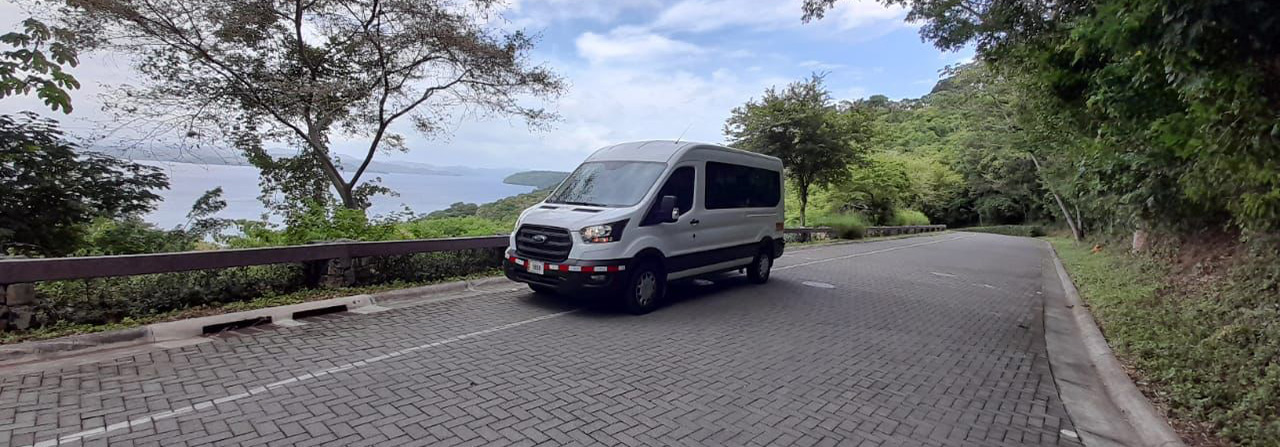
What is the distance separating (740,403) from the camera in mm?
4066

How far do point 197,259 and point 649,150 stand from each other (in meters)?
5.45

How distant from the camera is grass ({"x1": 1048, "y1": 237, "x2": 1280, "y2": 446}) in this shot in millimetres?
3883

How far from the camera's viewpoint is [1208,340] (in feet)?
17.8

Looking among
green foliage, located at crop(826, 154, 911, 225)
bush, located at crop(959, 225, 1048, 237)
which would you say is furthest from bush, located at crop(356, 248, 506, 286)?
bush, located at crop(959, 225, 1048, 237)

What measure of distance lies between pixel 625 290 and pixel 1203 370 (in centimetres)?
547

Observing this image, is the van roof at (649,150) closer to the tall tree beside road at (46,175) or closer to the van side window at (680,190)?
the van side window at (680,190)

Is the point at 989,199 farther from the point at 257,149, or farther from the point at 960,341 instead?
the point at 257,149

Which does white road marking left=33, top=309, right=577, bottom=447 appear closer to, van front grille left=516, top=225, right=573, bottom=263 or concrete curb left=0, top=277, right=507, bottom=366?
van front grille left=516, top=225, right=573, bottom=263

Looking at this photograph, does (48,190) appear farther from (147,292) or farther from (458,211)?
(458,211)

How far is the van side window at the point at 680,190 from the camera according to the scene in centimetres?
707

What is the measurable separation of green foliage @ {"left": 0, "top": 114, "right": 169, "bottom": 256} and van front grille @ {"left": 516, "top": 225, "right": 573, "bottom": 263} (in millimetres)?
5136

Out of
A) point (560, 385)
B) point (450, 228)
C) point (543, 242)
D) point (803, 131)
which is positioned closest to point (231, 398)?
point (560, 385)

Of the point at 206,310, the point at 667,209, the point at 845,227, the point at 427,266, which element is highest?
the point at 667,209

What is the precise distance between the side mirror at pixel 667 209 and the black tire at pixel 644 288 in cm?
61
